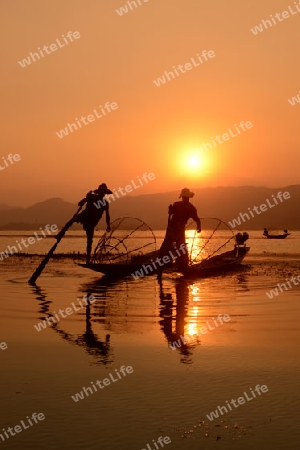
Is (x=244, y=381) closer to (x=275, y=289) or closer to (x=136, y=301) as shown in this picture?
(x=136, y=301)

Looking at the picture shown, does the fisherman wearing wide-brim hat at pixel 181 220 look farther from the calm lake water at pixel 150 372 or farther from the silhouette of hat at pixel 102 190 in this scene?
the calm lake water at pixel 150 372

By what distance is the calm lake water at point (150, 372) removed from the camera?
18.3 feet

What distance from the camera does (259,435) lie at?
5.54 metres

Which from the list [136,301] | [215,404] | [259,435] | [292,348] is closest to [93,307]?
[136,301]

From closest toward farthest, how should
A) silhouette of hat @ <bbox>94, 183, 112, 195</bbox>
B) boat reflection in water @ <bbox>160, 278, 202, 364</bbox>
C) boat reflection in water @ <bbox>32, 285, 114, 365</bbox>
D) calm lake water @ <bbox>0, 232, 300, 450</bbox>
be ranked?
1. calm lake water @ <bbox>0, 232, 300, 450</bbox>
2. boat reflection in water @ <bbox>32, 285, 114, 365</bbox>
3. boat reflection in water @ <bbox>160, 278, 202, 364</bbox>
4. silhouette of hat @ <bbox>94, 183, 112, 195</bbox>

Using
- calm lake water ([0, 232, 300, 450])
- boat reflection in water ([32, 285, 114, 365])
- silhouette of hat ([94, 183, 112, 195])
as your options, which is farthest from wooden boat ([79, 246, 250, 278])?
boat reflection in water ([32, 285, 114, 365])

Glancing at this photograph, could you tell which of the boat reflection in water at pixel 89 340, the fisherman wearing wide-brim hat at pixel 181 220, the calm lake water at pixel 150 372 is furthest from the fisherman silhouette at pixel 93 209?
the boat reflection in water at pixel 89 340

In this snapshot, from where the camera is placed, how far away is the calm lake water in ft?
18.3

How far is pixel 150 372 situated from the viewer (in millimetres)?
7781

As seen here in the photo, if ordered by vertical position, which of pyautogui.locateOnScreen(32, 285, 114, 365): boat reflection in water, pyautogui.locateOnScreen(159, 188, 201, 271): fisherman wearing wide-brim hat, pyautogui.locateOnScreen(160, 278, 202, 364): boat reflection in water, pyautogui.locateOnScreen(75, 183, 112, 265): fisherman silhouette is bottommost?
pyautogui.locateOnScreen(160, 278, 202, 364): boat reflection in water

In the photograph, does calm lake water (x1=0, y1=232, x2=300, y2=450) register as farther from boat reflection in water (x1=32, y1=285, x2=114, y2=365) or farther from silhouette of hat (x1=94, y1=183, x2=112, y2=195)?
silhouette of hat (x1=94, y1=183, x2=112, y2=195)

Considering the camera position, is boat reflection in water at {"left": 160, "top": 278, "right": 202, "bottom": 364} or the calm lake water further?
boat reflection in water at {"left": 160, "top": 278, "right": 202, "bottom": 364}

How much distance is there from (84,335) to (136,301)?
5.15 metres

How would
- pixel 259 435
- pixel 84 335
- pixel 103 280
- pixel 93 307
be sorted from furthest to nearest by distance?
1. pixel 103 280
2. pixel 93 307
3. pixel 84 335
4. pixel 259 435
